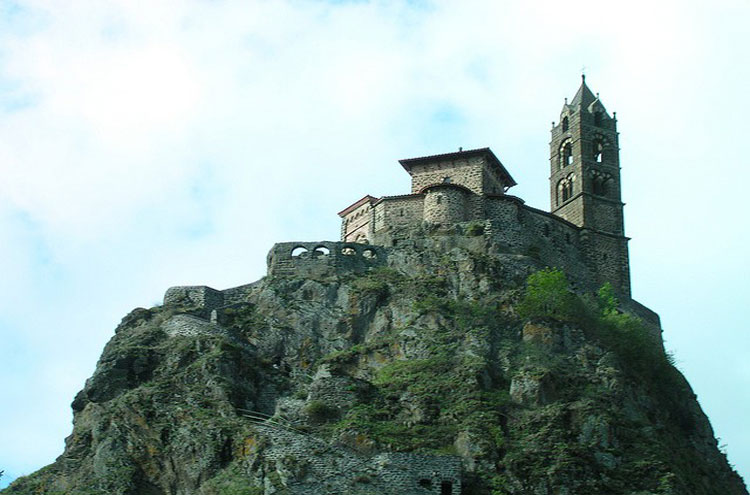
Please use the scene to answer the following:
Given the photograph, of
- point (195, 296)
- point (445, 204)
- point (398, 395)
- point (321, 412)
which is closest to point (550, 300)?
point (398, 395)

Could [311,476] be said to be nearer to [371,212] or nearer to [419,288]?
[419,288]

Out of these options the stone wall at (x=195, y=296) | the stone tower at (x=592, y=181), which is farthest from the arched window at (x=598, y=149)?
the stone wall at (x=195, y=296)

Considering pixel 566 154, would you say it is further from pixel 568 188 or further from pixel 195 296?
pixel 195 296

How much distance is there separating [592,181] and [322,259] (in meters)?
23.5

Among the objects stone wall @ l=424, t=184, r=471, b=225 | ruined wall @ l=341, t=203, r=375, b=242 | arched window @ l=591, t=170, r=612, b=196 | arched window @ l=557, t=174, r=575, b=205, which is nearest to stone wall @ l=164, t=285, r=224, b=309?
ruined wall @ l=341, t=203, r=375, b=242

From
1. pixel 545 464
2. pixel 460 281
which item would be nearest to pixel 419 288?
pixel 460 281

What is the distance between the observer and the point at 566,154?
282 feet

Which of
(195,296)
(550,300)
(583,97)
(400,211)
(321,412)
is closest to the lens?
(321,412)

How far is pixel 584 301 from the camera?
6675 cm

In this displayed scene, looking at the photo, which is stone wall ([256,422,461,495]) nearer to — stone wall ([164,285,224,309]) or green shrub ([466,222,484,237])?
stone wall ([164,285,224,309])

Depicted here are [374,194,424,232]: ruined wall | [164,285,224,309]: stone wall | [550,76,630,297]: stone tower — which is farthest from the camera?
[550,76,630,297]: stone tower

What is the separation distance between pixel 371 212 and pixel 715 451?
26.8 m

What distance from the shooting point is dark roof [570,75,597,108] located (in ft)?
285

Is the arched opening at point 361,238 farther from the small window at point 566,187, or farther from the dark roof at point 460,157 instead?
the small window at point 566,187
